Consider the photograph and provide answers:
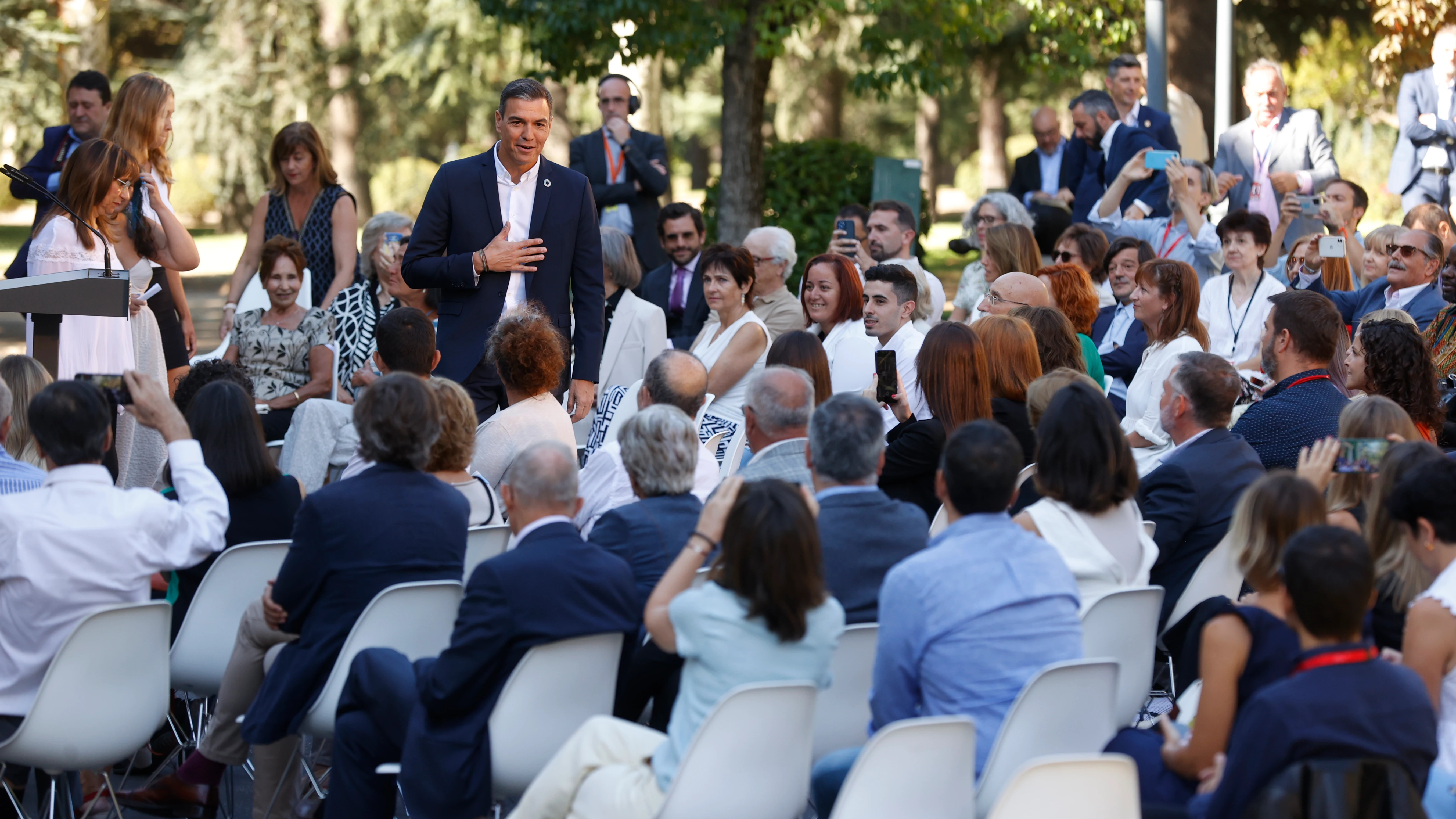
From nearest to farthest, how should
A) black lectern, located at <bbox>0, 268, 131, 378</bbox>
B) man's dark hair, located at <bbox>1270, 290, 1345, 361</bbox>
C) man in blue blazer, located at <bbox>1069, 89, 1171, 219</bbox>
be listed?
black lectern, located at <bbox>0, 268, 131, 378</bbox>
man's dark hair, located at <bbox>1270, 290, 1345, 361</bbox>
man in blue blazer, located at <bbox>1069, 89, 1171, 219</bbox>

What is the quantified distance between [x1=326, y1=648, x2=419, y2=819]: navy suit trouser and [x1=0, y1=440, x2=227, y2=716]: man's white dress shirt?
0.60 metres

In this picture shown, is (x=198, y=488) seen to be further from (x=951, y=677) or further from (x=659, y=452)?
(x=951, y=677)

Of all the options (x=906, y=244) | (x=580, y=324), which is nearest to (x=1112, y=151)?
(x=906, y=244)

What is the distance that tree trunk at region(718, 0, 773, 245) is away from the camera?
12773 mm

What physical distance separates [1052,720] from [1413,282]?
4802mm

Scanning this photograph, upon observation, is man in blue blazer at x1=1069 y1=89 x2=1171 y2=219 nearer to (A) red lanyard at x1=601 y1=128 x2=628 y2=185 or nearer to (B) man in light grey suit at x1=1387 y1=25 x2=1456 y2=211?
(B) man in light grey suit at x1=1387 y1=25 x2=1456 y2=211

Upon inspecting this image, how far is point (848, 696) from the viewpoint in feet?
11.9

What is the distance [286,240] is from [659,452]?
162 inches

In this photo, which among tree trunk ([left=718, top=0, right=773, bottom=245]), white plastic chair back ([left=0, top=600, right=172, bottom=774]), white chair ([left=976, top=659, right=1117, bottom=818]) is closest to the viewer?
white chair ([left=976, top=659, right=1117, bottom=818])

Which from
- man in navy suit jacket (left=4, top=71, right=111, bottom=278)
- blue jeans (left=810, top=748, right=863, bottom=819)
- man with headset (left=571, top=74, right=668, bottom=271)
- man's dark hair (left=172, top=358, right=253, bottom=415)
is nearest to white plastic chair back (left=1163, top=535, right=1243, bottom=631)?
blue jeans (left=810, top=748, right=863, bottom=819)

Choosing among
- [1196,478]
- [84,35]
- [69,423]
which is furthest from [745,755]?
[84,35]

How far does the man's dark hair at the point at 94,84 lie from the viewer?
297 inches

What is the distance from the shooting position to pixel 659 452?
3854mm

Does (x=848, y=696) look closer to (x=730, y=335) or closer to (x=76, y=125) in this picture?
(x=730, y=335)
